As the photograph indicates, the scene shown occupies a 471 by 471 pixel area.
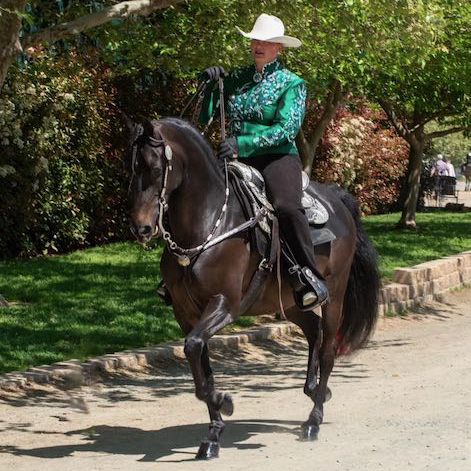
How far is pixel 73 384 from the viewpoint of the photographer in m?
10.1

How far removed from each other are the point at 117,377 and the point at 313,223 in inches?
123

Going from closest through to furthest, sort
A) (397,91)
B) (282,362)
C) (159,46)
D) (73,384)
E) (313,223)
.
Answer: (313,223) → (73,384) → (282,362) → (159,46) → (397,91)

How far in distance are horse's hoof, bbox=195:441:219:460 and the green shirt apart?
1.98 metres

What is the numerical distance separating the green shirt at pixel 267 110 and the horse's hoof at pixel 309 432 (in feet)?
6.35

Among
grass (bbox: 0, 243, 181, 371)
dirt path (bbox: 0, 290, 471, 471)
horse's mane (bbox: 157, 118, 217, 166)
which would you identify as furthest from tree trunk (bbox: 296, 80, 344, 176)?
horse's mane (bbox: 157, 118, 217, 166)

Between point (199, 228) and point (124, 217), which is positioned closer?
point (199, 228)

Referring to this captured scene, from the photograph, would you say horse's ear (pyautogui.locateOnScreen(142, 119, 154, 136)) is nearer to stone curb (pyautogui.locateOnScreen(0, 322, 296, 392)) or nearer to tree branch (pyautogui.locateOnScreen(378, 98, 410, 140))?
stone curb (pyautogui.locateOnScreen(0, 322, 296, 392))

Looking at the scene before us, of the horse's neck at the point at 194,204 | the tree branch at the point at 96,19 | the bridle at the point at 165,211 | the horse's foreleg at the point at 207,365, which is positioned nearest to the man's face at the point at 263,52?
the bridle at the point at 165,211

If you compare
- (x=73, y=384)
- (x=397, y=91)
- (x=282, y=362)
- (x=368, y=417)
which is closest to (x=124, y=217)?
(x=397, y=91)

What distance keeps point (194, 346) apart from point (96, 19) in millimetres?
5718

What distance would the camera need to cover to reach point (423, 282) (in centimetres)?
1602

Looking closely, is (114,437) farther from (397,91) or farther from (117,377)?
(397,91)

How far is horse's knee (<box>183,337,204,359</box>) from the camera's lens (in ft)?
23.3

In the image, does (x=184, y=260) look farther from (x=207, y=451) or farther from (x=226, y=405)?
(x=207, y=451)
